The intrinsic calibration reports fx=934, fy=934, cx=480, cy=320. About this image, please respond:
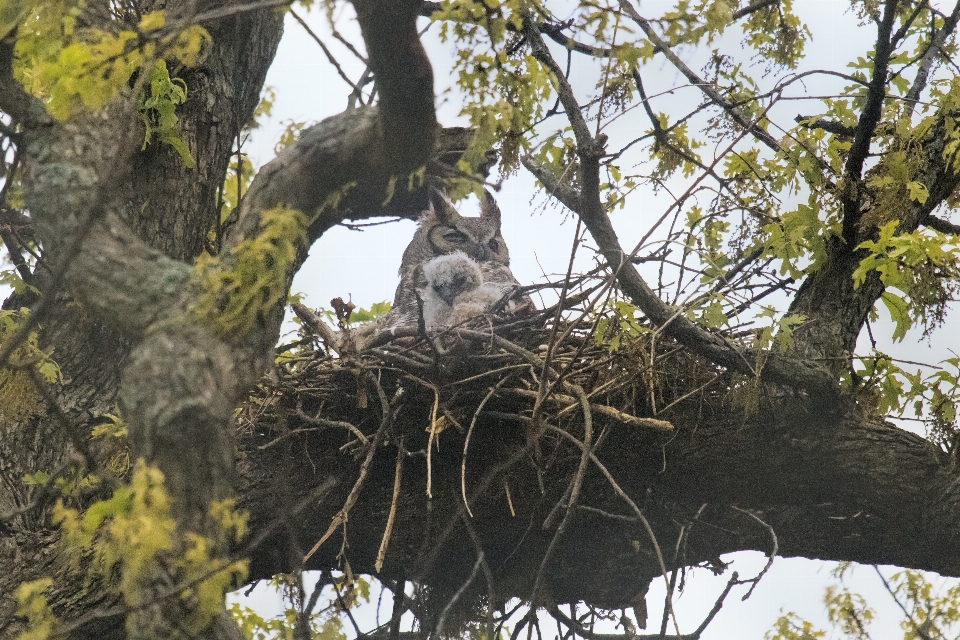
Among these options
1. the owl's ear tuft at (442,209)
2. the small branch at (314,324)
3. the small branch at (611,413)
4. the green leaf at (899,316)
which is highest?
the owl's ear tuft at (442,209)

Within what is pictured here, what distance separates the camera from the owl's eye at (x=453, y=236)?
557cm

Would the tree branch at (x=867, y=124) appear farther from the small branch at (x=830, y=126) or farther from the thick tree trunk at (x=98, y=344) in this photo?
the thick tree trunk at (x=98, y=344)

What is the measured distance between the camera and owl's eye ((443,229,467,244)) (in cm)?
557

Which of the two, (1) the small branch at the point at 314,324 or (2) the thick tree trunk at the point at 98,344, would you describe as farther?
(1) the small branch at the point at 314,324

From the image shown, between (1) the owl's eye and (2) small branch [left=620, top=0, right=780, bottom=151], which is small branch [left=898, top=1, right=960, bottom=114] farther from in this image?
(1) the owl's eye

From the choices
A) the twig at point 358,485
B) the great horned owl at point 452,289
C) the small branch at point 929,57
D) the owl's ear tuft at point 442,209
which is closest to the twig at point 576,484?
the twig at point 358,485

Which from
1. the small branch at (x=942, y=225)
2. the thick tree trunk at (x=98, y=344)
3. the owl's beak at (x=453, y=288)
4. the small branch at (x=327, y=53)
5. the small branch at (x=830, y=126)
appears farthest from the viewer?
the owl's beak at (x=453, y=288)

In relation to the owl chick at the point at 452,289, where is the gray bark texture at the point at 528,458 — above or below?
below

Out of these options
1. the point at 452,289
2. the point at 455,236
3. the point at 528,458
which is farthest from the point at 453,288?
the point at 528,458

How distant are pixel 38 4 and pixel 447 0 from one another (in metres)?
0.92

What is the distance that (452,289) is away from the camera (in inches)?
182

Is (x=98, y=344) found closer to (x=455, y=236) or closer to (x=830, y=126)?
(x=455, y=236)

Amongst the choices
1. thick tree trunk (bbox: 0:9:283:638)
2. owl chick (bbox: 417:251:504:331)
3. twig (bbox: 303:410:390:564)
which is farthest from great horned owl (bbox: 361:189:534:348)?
thick tree trunk (bbox: 0:9:283:638)

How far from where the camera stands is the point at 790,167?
3.51 m
